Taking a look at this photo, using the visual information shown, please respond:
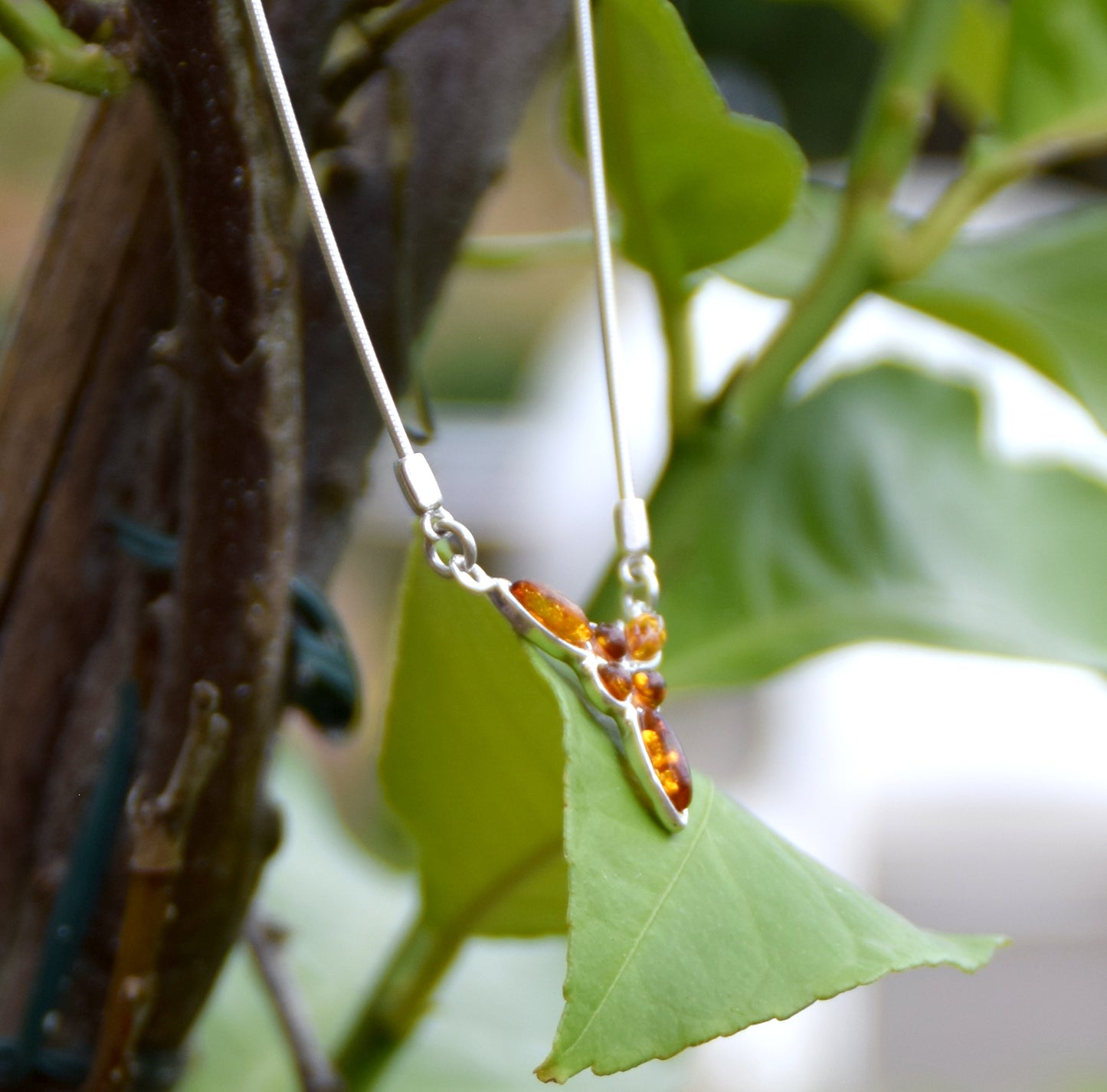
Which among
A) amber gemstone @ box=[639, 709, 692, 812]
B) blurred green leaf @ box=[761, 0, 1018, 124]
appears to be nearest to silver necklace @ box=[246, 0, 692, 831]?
amber gemstone @ box=[639, 709, 692, 812]

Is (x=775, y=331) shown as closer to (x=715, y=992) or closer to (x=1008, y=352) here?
(x=1008, y=352)

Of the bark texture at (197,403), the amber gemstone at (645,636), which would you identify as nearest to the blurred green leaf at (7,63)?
the bark texture at (197,403)

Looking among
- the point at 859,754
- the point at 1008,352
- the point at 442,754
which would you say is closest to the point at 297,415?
the point at 442,754

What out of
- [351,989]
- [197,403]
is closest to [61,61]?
[197,403]

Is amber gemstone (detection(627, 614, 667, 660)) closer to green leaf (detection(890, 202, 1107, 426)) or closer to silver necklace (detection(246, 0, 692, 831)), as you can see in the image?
silver necklace (detection(246, 0, 692, 831))

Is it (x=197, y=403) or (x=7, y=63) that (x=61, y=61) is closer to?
(x=197, y=403)

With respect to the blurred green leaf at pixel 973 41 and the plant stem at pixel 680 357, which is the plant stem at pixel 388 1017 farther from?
the blurred green leaf at pixel 973 41

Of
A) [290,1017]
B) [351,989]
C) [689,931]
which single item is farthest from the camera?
[351,989]
